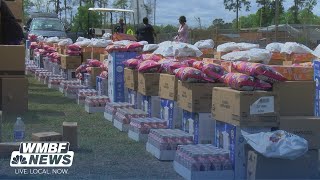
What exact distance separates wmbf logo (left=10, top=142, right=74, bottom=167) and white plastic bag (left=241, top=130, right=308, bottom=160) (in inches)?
78.5

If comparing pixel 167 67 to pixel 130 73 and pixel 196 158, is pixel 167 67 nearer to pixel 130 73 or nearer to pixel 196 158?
pixel 130 73

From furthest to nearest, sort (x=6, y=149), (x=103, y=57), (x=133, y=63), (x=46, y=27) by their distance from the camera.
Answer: (x=46, y=27) → (x=103, y=57) → (x=133, y=63) → (x=6, y=149)

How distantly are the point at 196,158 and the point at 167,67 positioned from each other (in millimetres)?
2689

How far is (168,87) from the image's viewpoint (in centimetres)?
812

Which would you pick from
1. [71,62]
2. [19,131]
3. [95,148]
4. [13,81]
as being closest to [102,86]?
[13,81]

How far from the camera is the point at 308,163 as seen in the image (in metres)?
6.12

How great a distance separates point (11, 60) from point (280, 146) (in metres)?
5.86

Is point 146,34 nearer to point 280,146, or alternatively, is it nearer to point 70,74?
point 70,74

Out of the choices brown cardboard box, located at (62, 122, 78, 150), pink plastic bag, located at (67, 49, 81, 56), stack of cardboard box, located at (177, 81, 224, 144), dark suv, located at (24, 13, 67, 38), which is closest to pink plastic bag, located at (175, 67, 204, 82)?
stack of cardboard box, located at (177, 81, 224, 144)

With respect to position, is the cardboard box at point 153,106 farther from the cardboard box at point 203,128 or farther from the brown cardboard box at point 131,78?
the cardboard box at point 203,128

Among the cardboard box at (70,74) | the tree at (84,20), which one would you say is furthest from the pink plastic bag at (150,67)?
the tree at (84,20)

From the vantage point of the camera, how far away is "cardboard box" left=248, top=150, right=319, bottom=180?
18.8ft

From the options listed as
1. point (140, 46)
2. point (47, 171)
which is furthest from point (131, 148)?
point (140, 46)

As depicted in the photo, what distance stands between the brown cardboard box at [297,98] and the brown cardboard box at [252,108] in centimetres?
41
